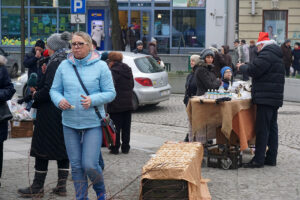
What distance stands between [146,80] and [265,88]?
6801mm

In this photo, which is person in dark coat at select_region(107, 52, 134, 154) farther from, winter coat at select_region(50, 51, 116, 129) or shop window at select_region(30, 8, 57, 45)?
shop window at select_region(30, 8, 57, 45)

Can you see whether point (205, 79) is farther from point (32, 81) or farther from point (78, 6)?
point (78, 6)

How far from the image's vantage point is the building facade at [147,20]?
3322 cm

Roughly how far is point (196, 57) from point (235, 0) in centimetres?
2362

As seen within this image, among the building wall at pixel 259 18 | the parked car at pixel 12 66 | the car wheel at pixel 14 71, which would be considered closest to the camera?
the parked car at pixel 12 66

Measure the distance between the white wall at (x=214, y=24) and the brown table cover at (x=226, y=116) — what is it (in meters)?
23.9

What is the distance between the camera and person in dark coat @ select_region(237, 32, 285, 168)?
917 centimetres

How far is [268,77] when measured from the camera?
30.2ft

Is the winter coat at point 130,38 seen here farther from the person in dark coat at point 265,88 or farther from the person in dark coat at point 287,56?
the person in dark coat at point 265,88

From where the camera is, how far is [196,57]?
10391 mm

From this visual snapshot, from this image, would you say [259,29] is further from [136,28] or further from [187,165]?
[187,165]

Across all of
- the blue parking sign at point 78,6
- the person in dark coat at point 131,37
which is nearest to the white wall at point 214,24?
the person in dark coat at point 131,37

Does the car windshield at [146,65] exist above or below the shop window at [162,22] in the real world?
below

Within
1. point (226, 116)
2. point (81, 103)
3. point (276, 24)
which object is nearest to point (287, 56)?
point (276, 24)
